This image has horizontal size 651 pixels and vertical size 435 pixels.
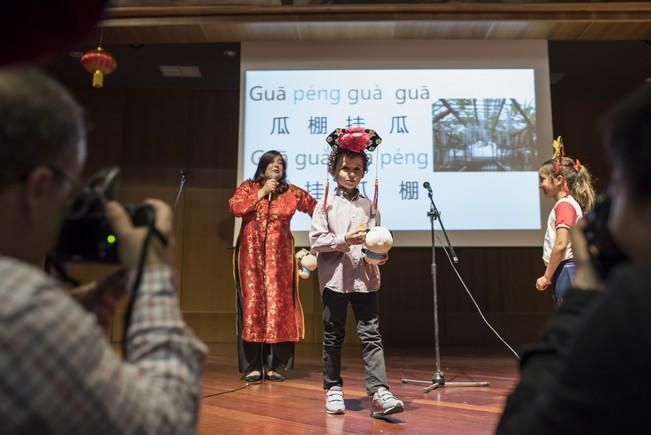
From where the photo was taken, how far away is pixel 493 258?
545 centimetres

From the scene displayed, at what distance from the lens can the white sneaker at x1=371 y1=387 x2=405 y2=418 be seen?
214 centimetres

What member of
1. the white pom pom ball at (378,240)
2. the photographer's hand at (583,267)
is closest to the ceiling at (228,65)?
the white pom pom ball at (378,240)

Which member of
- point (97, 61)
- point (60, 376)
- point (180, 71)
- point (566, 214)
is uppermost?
point (180, 71)

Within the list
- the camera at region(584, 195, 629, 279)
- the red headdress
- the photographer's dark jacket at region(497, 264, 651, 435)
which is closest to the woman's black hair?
the red headdress

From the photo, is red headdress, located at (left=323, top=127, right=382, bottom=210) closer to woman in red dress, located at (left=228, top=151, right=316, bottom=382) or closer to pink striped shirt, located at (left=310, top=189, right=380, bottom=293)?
pink striped shirt, located at (left=310, top=189, right=380, bottom=293)

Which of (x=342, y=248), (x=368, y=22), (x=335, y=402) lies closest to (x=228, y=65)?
(x=368, y=22)

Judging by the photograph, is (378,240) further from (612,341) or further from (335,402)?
(612,341)

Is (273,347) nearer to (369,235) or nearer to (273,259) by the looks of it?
(273,259)

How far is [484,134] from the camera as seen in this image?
4.08 meters

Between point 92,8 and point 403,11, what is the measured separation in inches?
144

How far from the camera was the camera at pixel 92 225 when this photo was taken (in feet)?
2.04

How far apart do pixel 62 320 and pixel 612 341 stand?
0.44 metres

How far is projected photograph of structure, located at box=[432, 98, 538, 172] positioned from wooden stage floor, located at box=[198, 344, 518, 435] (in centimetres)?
143

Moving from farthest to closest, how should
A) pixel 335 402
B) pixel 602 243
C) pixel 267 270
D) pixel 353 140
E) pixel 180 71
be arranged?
1. pixel 180 71
2. pixel 267 270
3. pixel 353 140
4. pixel 335 402
5. pixel 602 243
